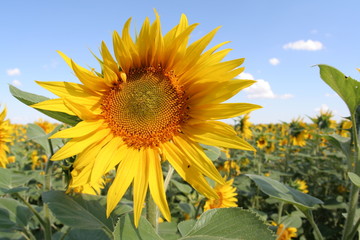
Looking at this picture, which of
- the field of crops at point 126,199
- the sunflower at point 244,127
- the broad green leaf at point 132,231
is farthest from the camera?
the sunflower at point 244,127

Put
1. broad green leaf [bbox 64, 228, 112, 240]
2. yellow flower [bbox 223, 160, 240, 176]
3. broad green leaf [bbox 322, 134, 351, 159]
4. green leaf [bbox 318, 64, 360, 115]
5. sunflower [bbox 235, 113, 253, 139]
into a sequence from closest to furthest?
green leaf [bbox 318, 64, 360, 115] < broad green leaf [bbox 64, 228, 112, 240] < broad green leaf [bbox 322, 134, 351, 159] < yellow flower [bbox 223, 160, 240, 176] < sunflower [bbox 235, 113, 253, 139]

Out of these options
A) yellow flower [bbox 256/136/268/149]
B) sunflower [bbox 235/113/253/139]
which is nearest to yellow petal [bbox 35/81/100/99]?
yellow flower [bbox 256/136/268/149]

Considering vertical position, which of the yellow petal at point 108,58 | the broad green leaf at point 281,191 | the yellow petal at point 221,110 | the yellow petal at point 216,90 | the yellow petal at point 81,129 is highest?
the yellow petal at point 108,58

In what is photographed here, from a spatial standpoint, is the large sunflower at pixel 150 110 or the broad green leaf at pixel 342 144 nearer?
the large sunflower at pixel 150 110

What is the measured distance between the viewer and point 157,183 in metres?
1.19

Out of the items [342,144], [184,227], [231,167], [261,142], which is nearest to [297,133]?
[261,142]

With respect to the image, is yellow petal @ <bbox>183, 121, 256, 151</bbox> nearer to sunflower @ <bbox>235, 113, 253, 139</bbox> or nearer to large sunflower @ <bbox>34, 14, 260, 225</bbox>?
large sunflower @ <bbox>34, 14, 260, 225</bbox>

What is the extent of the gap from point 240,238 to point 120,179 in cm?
52

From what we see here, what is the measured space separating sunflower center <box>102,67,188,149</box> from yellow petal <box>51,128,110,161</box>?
0.28ft

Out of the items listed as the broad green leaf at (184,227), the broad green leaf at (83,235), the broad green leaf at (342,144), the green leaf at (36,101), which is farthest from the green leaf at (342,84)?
the broad green leaf at (83,235)

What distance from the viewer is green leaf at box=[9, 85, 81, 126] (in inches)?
46.6

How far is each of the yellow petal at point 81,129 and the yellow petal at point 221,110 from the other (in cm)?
44

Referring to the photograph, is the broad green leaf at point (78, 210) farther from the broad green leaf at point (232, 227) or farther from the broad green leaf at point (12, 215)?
the broad green leaf at point (12, 215)

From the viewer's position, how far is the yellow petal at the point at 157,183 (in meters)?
1.10
